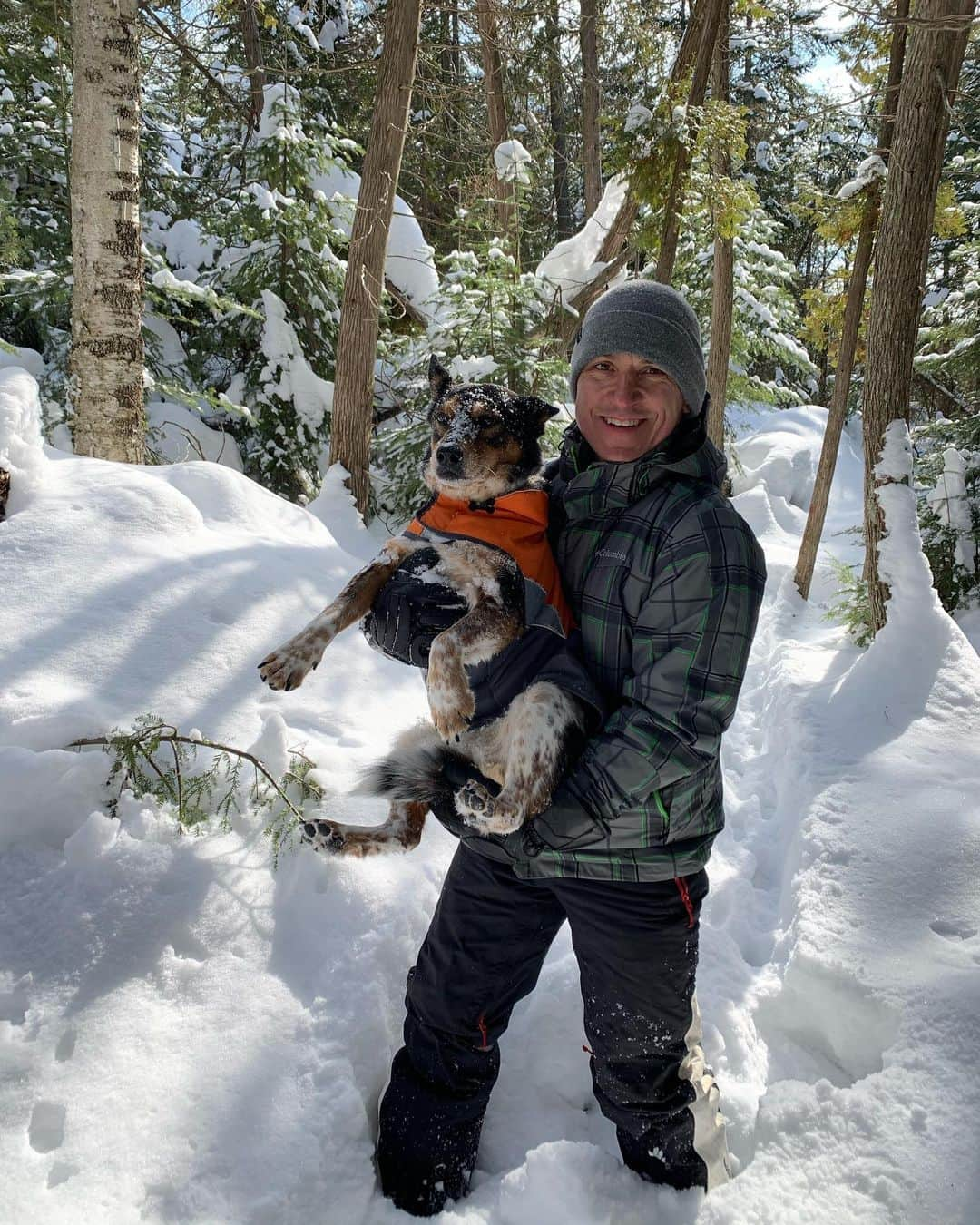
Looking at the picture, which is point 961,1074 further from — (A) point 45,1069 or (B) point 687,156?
(B) point 687,156

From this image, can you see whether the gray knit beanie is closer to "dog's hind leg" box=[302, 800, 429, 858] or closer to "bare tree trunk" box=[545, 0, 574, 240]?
"dog's hind leg" box=[302, 800, 429, 858]

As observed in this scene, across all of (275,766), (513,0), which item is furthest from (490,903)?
(513,0)

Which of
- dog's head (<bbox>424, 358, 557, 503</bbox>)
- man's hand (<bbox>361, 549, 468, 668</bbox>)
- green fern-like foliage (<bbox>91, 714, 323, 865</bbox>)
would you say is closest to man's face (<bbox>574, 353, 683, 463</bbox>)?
dog's head (<bbox>424, 358, 557, 503</bbox>)

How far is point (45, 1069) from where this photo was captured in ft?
6.05

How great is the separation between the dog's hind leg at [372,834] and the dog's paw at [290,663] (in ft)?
1.71

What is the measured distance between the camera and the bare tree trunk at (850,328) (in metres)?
7.95

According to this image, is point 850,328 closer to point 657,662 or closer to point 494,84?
point 494,84

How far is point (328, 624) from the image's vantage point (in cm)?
221

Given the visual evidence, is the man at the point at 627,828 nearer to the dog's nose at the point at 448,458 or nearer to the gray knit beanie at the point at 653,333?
the gray knit beanie at the point at 653,333

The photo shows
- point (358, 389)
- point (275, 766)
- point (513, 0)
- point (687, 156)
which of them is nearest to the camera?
point (275, 766)

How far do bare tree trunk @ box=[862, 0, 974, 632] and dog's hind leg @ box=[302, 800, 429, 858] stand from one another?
478 cm

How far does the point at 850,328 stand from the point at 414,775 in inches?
368

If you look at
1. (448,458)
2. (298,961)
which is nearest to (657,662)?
(448,458)

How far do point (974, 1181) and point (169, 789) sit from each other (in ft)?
8.61
